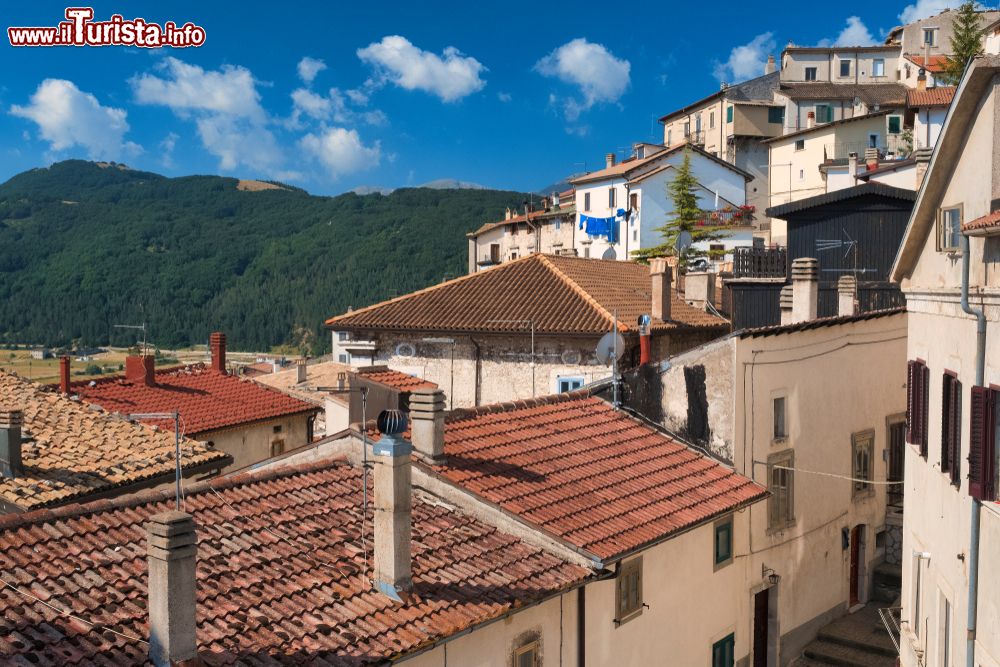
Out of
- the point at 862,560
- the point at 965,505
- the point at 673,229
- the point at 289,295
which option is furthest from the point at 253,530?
the point at 289,295

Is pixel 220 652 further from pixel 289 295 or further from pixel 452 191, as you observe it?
pixel 452 191

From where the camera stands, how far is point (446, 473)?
41.4 feet

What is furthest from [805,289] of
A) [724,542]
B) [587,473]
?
[587,473]

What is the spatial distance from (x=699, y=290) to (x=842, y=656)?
12348 mm

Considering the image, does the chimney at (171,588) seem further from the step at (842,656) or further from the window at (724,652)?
the step at (842,656)

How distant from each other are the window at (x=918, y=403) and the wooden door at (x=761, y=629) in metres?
5.77

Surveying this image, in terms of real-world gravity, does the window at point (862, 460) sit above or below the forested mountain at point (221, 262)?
below

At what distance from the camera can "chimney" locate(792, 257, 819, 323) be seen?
69.0ft

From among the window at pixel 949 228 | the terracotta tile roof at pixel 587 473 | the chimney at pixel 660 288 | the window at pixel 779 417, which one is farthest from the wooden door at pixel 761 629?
the window at pixel 949 228

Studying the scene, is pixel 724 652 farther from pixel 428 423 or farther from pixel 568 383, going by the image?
pixel 568 383

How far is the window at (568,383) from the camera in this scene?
2194 cm

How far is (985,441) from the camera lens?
8.83m

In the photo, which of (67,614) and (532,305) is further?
(532,305)

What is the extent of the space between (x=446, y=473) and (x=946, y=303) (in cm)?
658
